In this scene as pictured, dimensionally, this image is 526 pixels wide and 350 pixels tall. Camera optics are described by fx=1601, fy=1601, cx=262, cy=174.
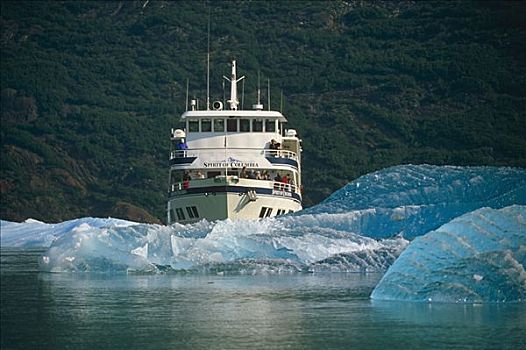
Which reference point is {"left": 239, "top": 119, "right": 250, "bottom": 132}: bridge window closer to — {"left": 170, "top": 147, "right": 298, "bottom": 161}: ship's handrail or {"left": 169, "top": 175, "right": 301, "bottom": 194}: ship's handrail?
{"left": 170, "top": 147, "right": 298, "bottom": 161}: ship's handrail

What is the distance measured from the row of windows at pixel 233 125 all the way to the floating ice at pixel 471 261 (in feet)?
97.3

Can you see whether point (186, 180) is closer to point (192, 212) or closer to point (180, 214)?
→ point (180, 214)

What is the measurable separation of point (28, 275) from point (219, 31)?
343 ft

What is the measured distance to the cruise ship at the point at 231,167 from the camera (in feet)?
156

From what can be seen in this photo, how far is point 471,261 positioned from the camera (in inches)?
776

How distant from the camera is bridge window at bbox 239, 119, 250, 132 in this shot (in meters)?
50.2

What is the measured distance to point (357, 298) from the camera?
74.4ft

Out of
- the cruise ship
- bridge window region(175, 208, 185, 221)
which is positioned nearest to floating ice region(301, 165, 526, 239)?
the cruise ship

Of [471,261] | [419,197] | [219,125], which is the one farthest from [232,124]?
[471,261]

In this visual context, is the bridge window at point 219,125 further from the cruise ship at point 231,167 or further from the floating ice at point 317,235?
the floating ice at point 317,235

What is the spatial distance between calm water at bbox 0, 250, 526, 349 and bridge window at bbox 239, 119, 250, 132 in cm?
2429

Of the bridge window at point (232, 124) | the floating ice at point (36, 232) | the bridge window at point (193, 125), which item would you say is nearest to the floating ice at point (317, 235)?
the bridge window at point (232, 124)

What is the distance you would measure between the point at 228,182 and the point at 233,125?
3620mm

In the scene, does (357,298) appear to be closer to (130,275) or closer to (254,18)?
(130,275)
